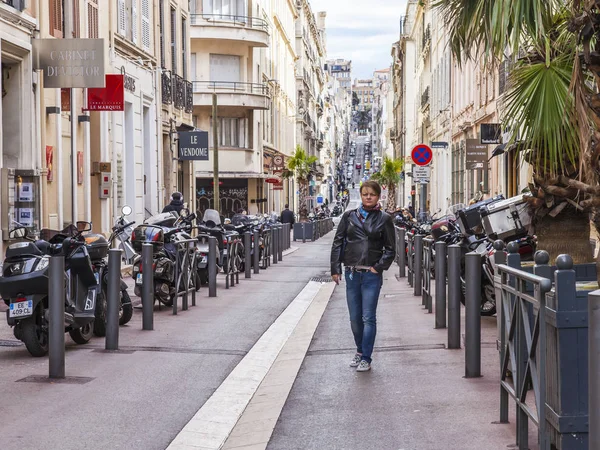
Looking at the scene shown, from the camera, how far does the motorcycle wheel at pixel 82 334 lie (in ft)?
33.1

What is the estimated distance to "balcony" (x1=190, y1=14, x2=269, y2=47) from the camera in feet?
156

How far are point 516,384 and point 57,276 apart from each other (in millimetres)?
3899

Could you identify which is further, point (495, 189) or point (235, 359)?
point (495, 189)

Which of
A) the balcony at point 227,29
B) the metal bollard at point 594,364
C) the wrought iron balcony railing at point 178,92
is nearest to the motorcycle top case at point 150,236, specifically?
the metal bollard at point 594,364

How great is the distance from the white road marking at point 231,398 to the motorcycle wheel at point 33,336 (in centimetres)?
175

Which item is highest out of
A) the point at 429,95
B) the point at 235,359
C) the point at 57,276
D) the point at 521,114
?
the point at 429,95

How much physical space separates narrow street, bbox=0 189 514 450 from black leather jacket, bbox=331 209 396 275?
35.5 inches

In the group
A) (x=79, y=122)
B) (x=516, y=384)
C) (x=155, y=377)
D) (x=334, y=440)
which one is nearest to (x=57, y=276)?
(x=155, y=377)

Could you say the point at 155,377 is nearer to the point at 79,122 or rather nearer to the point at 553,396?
the point at 553,396

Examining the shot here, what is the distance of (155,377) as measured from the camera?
843cm

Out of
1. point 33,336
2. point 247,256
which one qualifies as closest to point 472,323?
point 33,336

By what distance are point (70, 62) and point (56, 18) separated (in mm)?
Answer: 2355

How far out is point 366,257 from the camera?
29.3 ft

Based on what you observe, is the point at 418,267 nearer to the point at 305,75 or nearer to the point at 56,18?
the point at 56,18
